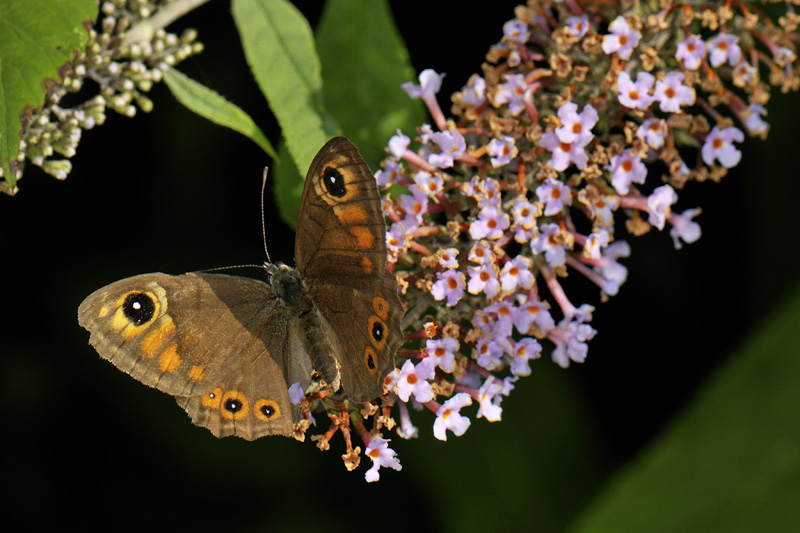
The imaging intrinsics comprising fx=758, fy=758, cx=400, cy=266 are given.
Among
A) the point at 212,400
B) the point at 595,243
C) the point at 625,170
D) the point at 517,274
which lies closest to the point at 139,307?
the point at 212,400

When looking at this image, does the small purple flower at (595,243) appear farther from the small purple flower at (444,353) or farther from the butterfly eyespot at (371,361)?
the butterfly eyespot at (371,361)

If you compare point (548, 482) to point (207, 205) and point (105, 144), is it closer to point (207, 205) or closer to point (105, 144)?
point (207, 205)

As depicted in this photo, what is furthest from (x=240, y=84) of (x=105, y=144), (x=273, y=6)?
(x=273, y=6)

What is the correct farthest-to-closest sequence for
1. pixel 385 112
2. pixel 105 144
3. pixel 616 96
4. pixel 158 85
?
pixel 105 144 → pixel 158 85 → pixel 385 112 → pixel 616 96

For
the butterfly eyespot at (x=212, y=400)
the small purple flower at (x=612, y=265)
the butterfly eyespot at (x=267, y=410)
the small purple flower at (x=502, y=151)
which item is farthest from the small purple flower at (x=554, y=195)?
the butterfly eyespot at (x=212, y=400)

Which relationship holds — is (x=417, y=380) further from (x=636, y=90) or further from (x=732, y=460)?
(x=732, y=460)

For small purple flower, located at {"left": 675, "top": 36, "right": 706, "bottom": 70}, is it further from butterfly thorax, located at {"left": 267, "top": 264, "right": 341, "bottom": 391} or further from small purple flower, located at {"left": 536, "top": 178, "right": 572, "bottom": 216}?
butterfly thorax, located at {"left": 267, "top": 264, "right": 341, "bottom": 391}

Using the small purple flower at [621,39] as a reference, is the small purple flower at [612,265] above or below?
below
